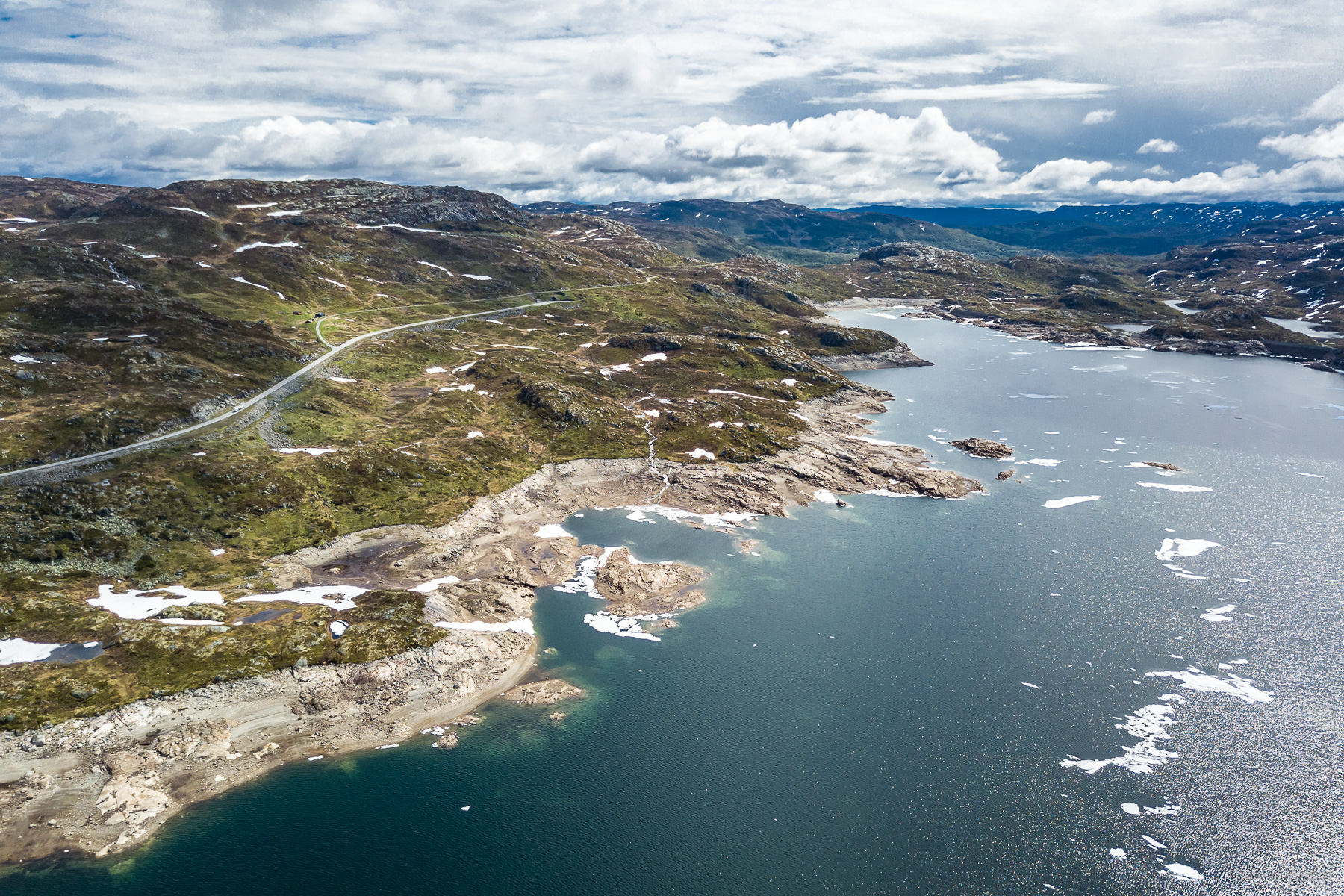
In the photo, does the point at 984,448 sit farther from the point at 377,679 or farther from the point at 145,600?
the point at 145,600

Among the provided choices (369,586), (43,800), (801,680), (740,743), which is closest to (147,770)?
(43,800)

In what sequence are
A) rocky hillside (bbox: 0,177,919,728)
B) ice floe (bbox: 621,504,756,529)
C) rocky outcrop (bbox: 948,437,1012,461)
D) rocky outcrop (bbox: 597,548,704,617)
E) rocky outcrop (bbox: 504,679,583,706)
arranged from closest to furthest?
rocky outcrop (bbox: 504,679,583,706)
rocky hillside (bbox: 0,177,919,728)
rocky outcrop (bbox: 597,548,704,617)
ice floe (bbox: 621,504,756,529)
rocky outcrop (bbox: 948,437,1012,461)

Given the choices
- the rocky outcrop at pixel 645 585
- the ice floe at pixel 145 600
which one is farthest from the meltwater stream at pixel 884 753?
the ice floe at pixel 145 600

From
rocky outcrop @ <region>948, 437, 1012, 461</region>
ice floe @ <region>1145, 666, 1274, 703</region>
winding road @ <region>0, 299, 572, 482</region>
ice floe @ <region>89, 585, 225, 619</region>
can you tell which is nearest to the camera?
ice floe @ <region>1145, 666, 1274, 703</region>

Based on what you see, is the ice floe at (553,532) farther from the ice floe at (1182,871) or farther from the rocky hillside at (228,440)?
the ice floe at (1182,871)

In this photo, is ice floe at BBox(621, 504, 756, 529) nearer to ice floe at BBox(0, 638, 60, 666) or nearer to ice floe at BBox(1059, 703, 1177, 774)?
ice floe at BBox(1059, 703, 1177, 774)

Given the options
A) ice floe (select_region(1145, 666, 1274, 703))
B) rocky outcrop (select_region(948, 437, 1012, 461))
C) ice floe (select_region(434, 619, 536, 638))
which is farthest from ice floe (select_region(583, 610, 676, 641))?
rocky outcrop (select_region(948, 437, 1012, 461))
